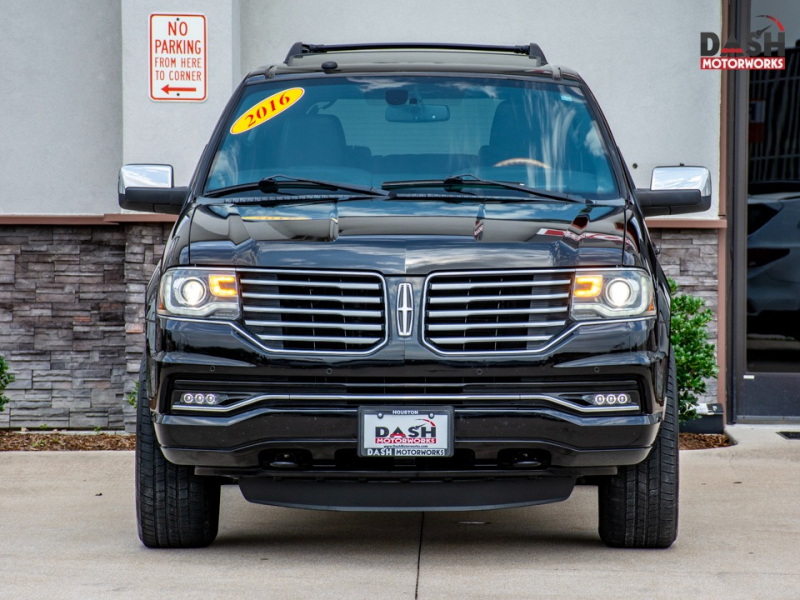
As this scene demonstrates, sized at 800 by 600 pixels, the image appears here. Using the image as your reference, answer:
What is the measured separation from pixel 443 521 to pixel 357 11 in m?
4.33

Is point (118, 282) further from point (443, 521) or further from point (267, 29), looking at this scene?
point (443, 521)

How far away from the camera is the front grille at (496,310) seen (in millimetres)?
4312

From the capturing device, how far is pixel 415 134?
5.38m

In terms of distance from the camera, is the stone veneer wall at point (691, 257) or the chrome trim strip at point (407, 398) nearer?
the chrome trim strip at point (407, 398)

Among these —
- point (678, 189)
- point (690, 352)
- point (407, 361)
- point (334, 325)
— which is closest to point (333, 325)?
point (334, 325)

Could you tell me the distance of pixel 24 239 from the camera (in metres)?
8.62

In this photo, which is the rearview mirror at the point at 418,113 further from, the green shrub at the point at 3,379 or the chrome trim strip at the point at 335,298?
the green shrub at the point at 3,379

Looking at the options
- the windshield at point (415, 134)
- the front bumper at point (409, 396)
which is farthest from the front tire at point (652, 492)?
the windshield at point (415, 134)

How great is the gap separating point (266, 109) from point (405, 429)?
1.90 metres

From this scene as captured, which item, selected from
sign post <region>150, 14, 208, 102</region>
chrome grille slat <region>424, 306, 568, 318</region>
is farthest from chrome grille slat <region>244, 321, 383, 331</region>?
sign post <region>150, 14, 208, 102</region>

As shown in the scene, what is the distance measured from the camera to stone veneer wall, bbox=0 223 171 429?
8617 mm

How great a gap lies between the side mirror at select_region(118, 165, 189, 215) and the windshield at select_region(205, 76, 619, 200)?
27 centimetres

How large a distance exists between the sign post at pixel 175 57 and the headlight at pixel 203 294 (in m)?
4.01
